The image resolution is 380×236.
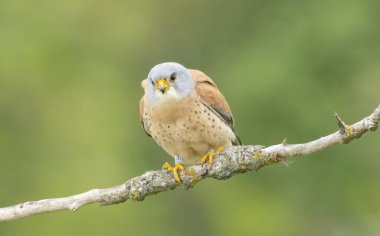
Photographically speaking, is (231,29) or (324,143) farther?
(231,29)

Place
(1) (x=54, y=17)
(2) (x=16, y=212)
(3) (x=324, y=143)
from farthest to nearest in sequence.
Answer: (1) (x=54, y=17) < (2) (x=16, y=212) < (3) (x=324, y=143)

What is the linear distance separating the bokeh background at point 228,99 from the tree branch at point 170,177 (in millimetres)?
7917

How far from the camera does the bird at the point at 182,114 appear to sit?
8.94 metres

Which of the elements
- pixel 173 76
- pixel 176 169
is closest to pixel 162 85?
pixel 173 76

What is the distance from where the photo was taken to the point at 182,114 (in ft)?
29.4

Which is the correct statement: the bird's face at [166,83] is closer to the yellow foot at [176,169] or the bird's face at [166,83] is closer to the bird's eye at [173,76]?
the bird's eye at [173,76]

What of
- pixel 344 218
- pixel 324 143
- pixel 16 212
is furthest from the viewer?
pixel 344 218

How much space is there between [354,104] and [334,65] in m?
1.20

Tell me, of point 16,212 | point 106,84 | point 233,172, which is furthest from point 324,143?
point 106,84

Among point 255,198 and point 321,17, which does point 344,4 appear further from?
point 255,198

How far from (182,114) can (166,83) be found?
9.9 inches

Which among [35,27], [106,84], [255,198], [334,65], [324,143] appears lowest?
[324,143]

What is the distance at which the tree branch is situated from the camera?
8008 mm

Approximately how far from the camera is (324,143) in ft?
25.0
